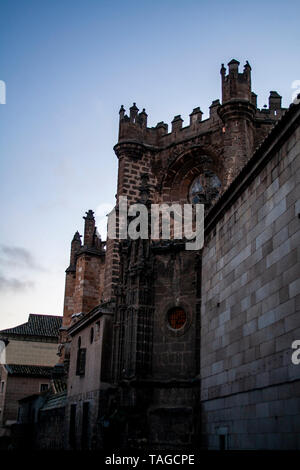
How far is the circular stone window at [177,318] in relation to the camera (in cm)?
1764

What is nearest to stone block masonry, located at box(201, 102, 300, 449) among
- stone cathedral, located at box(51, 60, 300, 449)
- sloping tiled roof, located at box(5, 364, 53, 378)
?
stone cathedral, located at box(51, 60, 300, 449)

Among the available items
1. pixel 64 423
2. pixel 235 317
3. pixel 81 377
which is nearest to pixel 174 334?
pixel 235 317

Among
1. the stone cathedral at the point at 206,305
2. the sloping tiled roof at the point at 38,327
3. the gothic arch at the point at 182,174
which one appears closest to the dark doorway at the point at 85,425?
the stone cathedral at the point at 206,305

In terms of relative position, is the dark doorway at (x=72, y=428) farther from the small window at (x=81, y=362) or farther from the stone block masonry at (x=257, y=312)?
the stone block masonry at (x=257, y=312)

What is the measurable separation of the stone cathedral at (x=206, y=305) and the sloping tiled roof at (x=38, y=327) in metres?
27.2

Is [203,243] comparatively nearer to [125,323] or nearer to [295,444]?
[125,323]

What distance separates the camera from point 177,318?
17797 millimetres

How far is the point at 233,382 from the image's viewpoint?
41.7 feet

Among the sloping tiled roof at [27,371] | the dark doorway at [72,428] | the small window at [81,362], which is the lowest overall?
the dark doorway at [72,428]

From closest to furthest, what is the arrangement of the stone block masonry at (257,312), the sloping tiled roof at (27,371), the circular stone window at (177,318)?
the stone block masonry at (257,312) < the circular stone window at (177,318) < the sloping tiled roof at (27,371)

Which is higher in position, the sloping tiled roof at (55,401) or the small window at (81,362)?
the small window at (81,362)

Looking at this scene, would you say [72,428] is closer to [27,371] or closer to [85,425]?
[85,425]

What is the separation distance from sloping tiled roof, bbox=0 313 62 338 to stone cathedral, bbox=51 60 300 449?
27171 mm

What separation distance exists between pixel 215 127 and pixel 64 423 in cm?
1558
